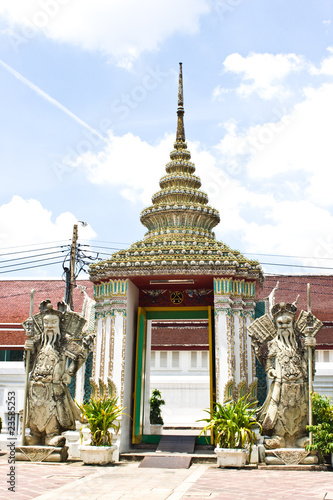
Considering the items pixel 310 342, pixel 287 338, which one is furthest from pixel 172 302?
pixel 310 342

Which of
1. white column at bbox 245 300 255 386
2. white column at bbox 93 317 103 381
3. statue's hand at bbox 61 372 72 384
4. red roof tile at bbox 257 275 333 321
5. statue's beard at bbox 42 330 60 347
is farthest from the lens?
red roof tile at bbox 257 275 333 321

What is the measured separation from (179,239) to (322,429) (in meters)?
5.60

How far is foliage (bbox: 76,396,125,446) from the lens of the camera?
10.4m

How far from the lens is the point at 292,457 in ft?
32.8

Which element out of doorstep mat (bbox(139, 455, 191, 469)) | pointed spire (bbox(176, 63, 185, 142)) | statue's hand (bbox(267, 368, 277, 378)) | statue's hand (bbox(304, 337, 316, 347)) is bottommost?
doorstep mat (bbox(139, 455, 191, 469))

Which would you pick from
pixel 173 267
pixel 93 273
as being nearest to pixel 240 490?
pixel 173 267

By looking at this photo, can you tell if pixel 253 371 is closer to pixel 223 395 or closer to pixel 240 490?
pixel 223 395

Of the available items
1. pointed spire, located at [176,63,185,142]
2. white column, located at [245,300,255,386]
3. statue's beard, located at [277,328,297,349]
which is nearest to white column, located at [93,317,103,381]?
white column, located at [245,300,255,386]

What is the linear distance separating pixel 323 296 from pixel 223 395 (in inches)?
354

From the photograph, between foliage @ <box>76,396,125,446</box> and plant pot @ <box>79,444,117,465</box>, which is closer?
plant pot @ <box>79,444,117,465</box>

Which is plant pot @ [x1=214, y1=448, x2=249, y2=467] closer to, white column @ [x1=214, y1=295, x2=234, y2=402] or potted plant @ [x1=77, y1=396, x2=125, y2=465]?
white column @ [x1=214, y1=295, x2=234, y2=402]

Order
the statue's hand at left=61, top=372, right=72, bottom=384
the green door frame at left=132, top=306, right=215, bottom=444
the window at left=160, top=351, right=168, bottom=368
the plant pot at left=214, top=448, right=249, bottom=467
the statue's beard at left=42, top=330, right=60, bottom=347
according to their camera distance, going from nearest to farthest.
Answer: the plant pot at left=214, top=448, right=249, bottom=467 → the statue's hand at left=61, top=372, right=72, bottom=384 → the statue's beard at left=42, top=330, right=60, bottom=347 → the green door frame at left=132, top=306, right=215, bottom=444 → the window at left=160, top=351, right=168, bottom=368

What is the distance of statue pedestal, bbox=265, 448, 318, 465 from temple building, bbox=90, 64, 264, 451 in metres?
1.70

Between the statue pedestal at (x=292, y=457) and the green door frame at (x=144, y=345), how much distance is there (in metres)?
2.59
